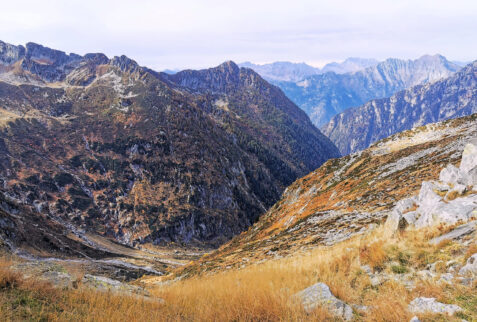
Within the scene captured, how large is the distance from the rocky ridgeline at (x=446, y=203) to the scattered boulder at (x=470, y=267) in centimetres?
260

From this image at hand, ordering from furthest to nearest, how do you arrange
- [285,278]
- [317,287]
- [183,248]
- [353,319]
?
[183,248]
[285,278]
[317,287]
[353,319]

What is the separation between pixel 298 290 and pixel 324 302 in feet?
4.01

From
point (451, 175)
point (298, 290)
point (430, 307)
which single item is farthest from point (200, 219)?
point (430, 307)

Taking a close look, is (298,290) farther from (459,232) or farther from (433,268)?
(459,232)

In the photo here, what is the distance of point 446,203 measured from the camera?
10117 millimetres

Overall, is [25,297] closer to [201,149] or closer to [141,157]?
[141,157]

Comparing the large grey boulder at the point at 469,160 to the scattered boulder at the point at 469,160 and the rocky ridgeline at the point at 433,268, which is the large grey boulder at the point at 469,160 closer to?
the scattered boulder at the point at 469,160

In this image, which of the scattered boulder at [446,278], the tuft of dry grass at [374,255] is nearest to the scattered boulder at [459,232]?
the tuft of dry grass at [374,255]

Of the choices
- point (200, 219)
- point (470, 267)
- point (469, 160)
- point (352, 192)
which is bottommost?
point (200, 219)

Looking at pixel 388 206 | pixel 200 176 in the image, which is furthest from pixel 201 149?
pixel 388 206

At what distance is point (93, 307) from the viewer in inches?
238

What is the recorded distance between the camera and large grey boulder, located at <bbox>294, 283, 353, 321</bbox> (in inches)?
222

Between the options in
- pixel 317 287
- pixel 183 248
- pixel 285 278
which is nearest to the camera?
pixel 317 287

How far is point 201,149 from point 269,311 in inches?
5832
